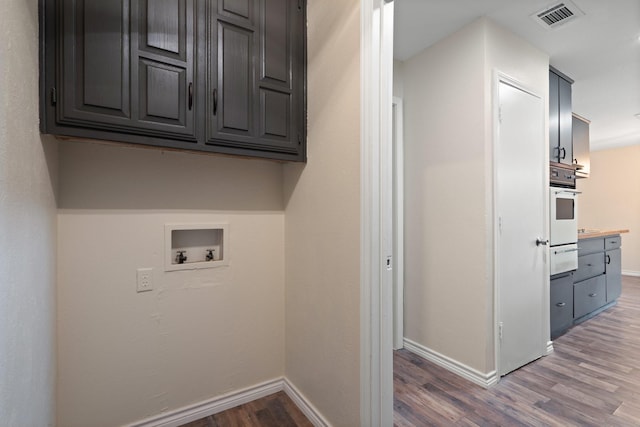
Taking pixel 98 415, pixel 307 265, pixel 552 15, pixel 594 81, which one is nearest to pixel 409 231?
pixel 307 265

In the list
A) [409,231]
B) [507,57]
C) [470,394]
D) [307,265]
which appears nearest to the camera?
[307,265]

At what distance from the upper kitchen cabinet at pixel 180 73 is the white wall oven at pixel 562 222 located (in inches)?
93.2

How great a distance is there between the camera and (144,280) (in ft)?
5.07

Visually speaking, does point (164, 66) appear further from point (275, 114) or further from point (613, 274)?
point (613, 274)

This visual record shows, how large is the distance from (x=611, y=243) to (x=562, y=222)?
6.23ft

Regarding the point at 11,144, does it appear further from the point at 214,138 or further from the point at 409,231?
the point at 409,231

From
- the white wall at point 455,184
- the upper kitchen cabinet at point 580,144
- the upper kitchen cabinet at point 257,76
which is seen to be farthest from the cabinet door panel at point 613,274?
the upper kitchen cabinet at point 257,76

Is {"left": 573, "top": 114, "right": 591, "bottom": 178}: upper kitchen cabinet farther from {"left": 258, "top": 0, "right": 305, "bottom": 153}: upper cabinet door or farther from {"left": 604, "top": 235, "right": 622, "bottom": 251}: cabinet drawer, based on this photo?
{"left": 258, "top": 0, "right": 305, "bottom": 153}: upper cabinet door

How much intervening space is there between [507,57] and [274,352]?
2.72 m

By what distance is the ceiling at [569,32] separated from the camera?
191cm

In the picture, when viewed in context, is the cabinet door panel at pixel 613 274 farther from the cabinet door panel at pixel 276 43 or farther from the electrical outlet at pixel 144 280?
the electrical outlet at pixel 144 280

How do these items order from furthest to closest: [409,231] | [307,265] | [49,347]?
[409,231] < [307,265] < [49,347]

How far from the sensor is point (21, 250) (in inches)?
36.2

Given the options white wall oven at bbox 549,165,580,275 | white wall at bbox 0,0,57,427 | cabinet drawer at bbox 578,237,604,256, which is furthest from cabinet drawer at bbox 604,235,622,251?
white wall at bbox 0,0,57,427
